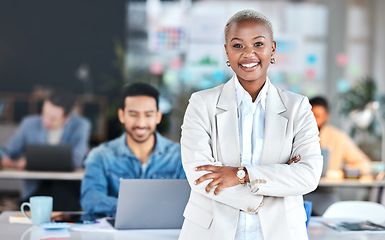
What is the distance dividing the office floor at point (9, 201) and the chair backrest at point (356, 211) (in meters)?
4.26

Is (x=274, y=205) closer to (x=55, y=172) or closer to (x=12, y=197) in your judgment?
(x=55, y=172)

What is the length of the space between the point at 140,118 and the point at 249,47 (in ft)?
4.68

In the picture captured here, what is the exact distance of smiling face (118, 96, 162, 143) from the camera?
3.12 m

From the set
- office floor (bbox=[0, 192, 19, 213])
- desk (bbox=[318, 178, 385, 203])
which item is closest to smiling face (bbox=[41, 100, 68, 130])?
office floor (bbox=[0, 192, 19, 213])

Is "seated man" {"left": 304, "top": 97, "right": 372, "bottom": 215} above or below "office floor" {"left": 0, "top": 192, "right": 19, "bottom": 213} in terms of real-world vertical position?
above

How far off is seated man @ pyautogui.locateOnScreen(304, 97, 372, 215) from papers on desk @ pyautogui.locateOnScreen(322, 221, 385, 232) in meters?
2.00

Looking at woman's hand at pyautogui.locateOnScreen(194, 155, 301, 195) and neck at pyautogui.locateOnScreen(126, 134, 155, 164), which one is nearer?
woman's hand at pyautogui.locateOnScreen(194, 155, 301, 195)

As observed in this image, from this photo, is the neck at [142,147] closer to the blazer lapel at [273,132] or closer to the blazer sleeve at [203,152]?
the blazer sleeve at [203,152]

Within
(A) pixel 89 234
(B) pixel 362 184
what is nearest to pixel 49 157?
(A) pixel 89 234

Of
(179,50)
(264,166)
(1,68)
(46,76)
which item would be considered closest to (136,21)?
(179,50)

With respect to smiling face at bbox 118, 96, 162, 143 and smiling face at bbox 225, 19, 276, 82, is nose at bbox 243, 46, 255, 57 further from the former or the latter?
smiling face at bbox 118, 96, 162, 143

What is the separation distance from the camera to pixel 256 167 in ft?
5.64

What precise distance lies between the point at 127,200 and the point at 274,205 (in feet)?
2.38

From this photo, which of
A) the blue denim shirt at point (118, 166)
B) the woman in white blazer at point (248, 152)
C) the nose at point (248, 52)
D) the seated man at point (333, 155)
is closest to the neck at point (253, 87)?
the woman in white blazer at point (248, 152)
